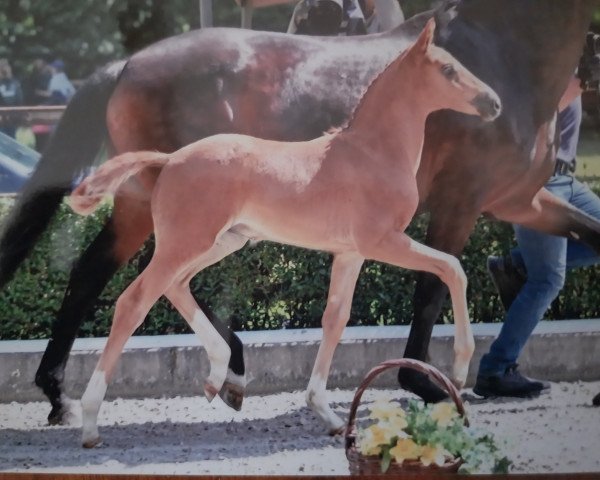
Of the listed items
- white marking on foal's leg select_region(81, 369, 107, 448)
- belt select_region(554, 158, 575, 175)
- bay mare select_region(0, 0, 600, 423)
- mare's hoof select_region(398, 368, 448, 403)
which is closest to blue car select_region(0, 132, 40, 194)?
bay mare select_region(0, 0, 600, 423)

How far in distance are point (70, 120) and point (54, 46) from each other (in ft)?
0.81

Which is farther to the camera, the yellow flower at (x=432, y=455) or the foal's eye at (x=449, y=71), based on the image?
the foal's eye at (x=449, y=71)

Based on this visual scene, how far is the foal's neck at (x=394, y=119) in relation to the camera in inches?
104

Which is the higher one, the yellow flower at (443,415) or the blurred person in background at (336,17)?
the blurred person in background at (336,17)

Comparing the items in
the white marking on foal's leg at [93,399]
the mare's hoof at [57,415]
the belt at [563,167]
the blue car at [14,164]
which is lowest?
the mare's hoof at [57,415]

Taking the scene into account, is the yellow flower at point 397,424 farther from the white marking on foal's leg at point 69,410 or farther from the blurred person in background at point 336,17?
the blurred person in background at point 336,17

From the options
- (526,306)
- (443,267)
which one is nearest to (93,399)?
(443,267)

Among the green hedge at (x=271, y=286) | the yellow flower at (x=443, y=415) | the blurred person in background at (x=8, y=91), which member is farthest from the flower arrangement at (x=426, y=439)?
the blurred person in background at (x=8, y=91)

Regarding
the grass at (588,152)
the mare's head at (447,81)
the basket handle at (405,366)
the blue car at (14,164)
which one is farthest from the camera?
the blue car at (14,164)

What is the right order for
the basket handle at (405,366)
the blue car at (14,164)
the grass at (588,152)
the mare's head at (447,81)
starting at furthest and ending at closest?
1. the blue car at (14,164)
2. the grass at (588,152)
3. the mare's head at (447,81)
4. the basket handle at (405,366)

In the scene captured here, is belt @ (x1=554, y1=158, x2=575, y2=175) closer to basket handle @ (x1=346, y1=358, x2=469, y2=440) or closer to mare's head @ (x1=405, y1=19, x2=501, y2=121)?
mare's head @ (x1=405, y1=19, x2=501, y2=121)

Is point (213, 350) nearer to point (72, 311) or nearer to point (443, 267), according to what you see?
point (72, 311)

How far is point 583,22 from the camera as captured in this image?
267cm

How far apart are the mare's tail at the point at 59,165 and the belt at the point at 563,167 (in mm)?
1280
